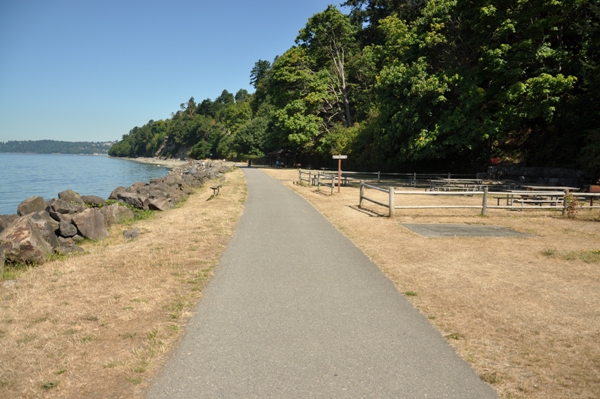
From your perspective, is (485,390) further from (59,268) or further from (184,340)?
(59,268)

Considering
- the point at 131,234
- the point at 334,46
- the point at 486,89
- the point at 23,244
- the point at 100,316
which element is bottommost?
the point at 100,316

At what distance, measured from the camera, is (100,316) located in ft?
17.0

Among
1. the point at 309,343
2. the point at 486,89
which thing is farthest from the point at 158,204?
the point at 486,89

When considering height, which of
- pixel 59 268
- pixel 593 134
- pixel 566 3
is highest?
pixel 566 3

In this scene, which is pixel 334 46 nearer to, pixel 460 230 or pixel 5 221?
pixel 460 230

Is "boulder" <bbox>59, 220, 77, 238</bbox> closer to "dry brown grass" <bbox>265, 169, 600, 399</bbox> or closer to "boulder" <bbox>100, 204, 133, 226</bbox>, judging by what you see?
"boulder" <bbox>100, 204, 133, 226</bbox>

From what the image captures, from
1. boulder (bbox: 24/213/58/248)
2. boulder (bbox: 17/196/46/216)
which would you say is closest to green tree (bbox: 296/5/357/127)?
boulder (bbox: 17/196/46/216)

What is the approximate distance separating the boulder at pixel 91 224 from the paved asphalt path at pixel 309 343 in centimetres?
485

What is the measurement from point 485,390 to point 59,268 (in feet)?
24.2

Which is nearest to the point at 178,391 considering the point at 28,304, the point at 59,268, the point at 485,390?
the point at 485,390

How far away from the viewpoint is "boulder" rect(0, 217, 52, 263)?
760 centimetres

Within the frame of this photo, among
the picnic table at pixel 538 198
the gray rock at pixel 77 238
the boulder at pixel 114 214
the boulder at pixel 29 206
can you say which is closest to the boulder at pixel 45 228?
the gray rock at pixel 77 238

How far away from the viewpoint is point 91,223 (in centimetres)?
1058

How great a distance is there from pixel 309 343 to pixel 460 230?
8.69 metres
